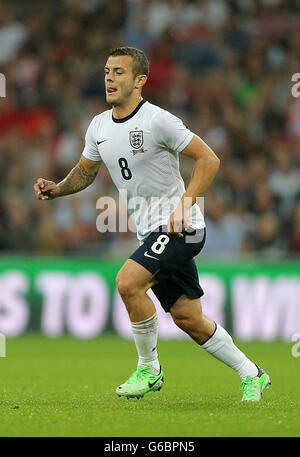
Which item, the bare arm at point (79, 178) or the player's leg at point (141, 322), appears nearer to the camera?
the player's leg at point (141, 322)

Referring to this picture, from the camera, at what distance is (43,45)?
15977mm

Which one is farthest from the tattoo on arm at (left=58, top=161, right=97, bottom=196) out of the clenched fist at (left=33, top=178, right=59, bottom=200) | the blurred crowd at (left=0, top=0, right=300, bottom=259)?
the blurred crowd at (left=0, top=0, right=300, bottom=259)

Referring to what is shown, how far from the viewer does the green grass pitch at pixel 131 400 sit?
17.7 feet

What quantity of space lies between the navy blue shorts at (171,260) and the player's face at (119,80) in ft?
2.95

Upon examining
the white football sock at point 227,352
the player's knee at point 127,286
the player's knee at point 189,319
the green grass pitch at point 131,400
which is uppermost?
the player's knee at point 127,286

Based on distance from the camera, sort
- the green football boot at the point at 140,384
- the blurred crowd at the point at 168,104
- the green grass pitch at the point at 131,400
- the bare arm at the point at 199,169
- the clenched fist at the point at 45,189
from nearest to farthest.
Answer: the green grass pitch at the point at 131,400 → the bare arm at the point at 199,169 → the green football boot at the point at 140,384 → the clenched fist at the point at 45,189 → the blurred crowd at the point at 168,104

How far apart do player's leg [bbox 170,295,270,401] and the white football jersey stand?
0.53 metres

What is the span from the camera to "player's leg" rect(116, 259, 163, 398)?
6.33 m

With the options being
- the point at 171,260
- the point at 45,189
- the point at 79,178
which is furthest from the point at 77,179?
the point at 171,260

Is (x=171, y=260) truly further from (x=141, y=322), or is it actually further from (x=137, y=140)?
(x=137, y=140)

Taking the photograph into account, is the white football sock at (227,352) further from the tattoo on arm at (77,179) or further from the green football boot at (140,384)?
the tattoo on arm at (77,179)

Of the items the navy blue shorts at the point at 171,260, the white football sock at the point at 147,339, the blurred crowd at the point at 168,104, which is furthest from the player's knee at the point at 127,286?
the blurred crowd at the point at 168,104

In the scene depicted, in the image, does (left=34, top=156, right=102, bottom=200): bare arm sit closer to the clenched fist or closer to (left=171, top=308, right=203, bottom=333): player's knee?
the clenched fist
